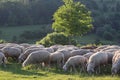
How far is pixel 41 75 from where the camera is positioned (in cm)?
1998

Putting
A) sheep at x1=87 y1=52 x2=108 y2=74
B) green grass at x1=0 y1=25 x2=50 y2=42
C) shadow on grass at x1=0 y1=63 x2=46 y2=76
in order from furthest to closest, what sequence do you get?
green grass at x1=0 y1=25 x2=50 y2=42 < sheep at x1=87 y1=52 x2=108 y2=74 < shadow on grass at x1=0 y1=63 x2=46 y2=76

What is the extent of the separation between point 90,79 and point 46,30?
3048 inches

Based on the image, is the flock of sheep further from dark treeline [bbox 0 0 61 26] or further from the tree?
dark treeline [bbox 0 0 61 26]

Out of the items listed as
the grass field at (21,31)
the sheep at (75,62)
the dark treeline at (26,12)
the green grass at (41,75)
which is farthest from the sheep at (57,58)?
the dark treeline at (26,12)

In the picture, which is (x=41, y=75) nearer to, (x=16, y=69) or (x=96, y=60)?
(x=16, y=69)

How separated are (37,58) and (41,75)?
4.92m

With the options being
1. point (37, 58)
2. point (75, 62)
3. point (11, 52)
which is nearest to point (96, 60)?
point (75, 62)

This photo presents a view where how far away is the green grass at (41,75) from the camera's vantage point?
1859 cm

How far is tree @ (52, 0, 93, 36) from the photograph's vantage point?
5080cm

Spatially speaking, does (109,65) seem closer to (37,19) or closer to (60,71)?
(60,71)

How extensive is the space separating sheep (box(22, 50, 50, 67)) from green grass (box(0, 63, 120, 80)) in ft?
2.39

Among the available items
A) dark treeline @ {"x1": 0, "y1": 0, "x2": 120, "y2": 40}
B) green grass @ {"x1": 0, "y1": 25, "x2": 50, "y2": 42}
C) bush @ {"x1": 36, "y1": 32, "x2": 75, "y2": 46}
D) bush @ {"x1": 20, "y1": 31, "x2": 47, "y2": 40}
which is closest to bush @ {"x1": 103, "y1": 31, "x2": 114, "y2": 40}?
→ dark treeline @ {"x1": 0, "y1": 0, "x2": 120, "y2": 40}

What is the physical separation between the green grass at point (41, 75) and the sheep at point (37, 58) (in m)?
0.73

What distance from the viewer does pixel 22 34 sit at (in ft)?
303
